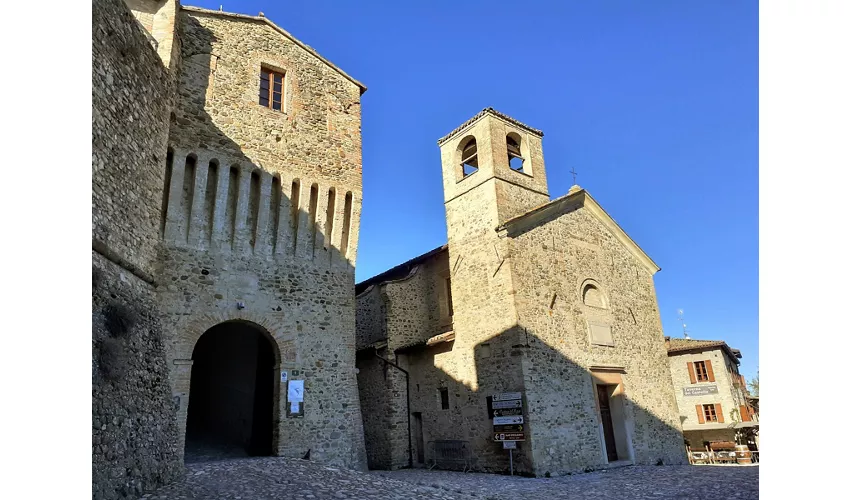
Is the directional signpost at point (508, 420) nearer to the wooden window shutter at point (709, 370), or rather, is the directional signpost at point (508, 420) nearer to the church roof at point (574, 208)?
the church roof at point (574, 208)

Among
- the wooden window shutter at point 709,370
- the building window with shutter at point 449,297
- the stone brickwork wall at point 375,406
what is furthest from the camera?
the wooden window shutter at point 709,370

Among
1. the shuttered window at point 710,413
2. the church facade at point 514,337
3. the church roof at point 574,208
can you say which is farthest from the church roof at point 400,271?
the shuttered window at point 710,413

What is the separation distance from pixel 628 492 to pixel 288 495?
6.06 meters

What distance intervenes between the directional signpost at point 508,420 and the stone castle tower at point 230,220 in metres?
3.34

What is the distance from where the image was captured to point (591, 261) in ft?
51.4

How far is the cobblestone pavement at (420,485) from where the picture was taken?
7102 millimetres

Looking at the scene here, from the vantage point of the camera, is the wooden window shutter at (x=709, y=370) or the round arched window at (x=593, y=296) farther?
the wooden window shutter at (x=709, y=370)

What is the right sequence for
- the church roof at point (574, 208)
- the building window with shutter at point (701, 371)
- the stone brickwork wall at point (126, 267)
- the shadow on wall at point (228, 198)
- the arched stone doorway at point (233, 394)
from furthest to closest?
the building window with shutter at point (701, 371) → the church roof at point (574, 208) → the arched stone doorway at point (233, 394) → the shadow on wall at point (228, 198) → the stone brickwork wall at point (126, 267)

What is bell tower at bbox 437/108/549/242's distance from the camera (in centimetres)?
1430

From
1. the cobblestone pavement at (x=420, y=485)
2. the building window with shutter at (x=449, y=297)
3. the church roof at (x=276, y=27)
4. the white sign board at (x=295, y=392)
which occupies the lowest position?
the cobblestone pavement at (x=420, y=485)

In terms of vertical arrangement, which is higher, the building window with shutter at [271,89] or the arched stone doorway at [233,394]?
the building window with shutter at [271,89]

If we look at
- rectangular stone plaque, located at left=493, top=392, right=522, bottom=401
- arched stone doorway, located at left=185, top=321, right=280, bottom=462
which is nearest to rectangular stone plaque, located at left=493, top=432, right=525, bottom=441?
rectangular stone plaque, located at left=493, top=392, right=522, bottom=401

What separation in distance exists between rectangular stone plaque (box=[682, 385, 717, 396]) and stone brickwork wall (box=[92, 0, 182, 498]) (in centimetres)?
2425
